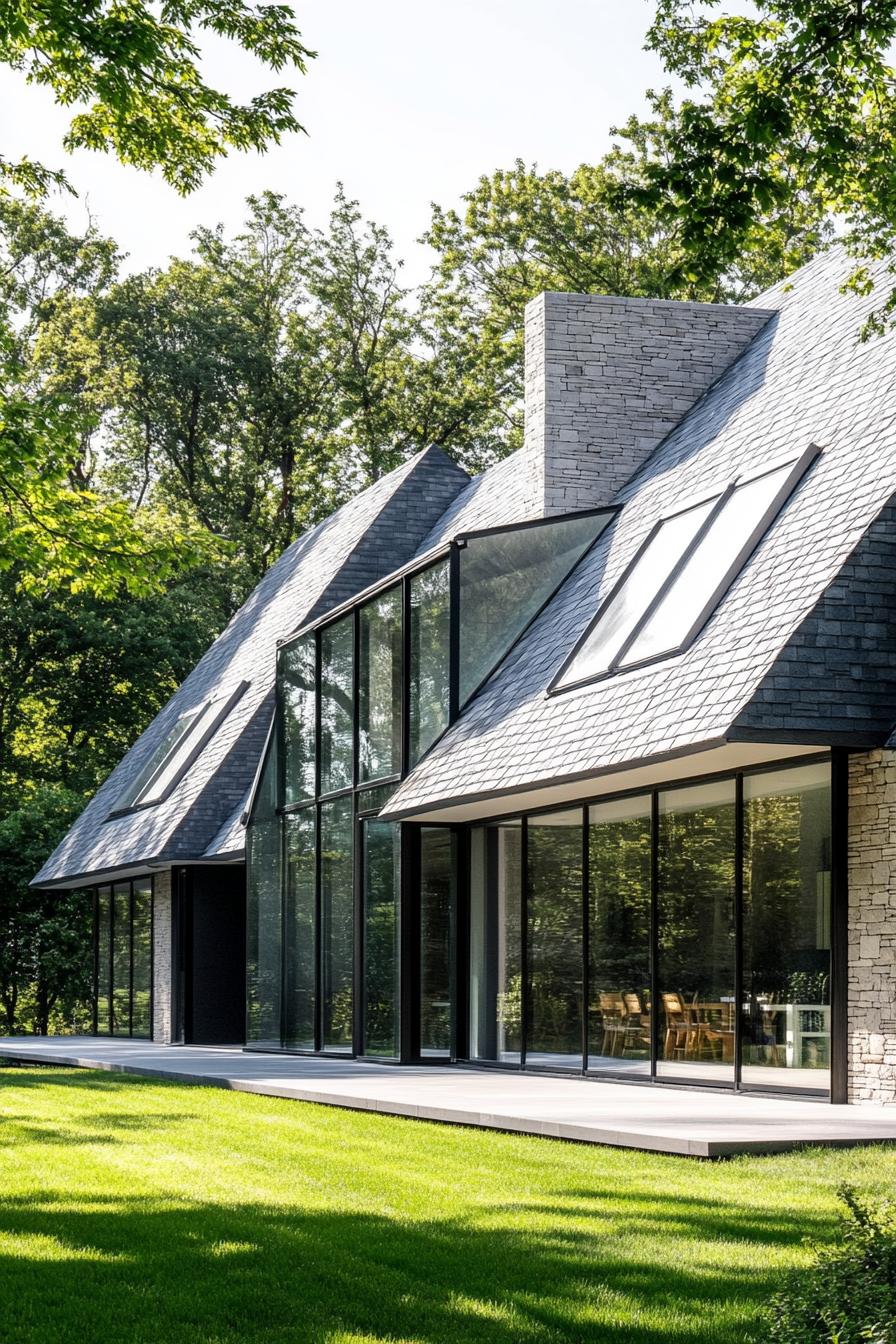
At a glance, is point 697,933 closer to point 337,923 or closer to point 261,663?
point 337,923

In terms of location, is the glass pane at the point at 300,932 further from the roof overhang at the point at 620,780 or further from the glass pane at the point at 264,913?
the roof overhang at the point at 620,780

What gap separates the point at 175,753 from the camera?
2866 cm

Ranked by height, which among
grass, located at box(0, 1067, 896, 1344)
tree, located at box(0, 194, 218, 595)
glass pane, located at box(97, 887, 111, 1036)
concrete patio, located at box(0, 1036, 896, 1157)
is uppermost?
tree, located at box(0, 194, 218, 595)

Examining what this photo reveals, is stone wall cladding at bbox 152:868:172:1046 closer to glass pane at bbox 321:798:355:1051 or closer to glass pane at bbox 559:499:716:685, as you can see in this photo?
glass pane at bbox 321:798:355:1051

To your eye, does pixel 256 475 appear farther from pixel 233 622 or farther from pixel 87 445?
pixel 233 622

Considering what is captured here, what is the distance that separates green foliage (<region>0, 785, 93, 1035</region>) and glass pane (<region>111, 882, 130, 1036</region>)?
311cm

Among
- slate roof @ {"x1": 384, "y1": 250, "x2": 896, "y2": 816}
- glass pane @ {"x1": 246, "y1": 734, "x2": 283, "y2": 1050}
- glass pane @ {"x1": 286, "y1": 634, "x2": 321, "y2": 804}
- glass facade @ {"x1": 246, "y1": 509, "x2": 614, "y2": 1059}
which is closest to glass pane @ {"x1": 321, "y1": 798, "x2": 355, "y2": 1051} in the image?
glass facade @ {"x1": 246, "y1": 509, "x2": 614, "y2": 1059}

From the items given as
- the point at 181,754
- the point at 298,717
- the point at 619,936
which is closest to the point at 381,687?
the point at 298,717

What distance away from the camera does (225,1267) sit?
21.9 feet

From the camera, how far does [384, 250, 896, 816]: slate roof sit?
11805 mm

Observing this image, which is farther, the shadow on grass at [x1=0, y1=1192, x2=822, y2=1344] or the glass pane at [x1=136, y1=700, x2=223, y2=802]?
the glass pane at [x1=136, y1=700, x2=223, y2=802]

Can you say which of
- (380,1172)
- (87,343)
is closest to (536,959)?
(380,1172)

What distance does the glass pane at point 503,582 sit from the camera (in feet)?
58.1

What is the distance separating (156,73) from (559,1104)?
9.40m
